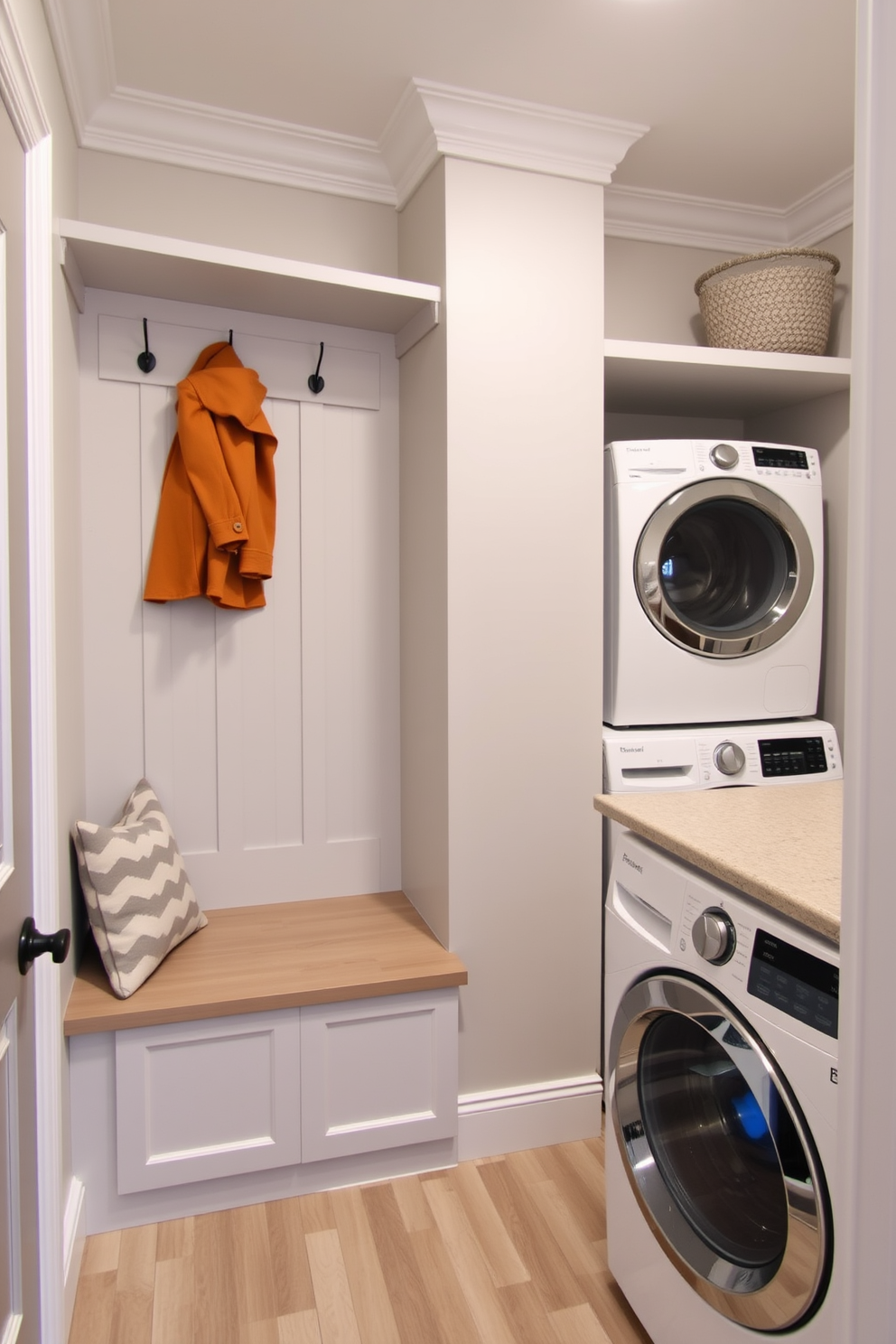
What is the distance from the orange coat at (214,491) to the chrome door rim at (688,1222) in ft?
4.55

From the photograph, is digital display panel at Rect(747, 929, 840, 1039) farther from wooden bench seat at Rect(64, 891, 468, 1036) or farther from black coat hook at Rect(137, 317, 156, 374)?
black coat hook at Rect(137, 317, 156, 374)

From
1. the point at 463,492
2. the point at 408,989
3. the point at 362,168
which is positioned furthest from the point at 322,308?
the point at 408,989

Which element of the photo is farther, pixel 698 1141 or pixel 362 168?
pixel 362 168

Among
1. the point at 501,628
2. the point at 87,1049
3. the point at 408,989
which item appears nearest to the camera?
the point at 87,1049

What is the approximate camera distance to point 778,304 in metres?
2.37

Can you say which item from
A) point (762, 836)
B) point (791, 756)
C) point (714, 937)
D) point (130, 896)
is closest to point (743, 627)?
point (791, 756)

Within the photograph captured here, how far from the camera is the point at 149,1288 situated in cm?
168

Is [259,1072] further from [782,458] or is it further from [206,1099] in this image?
[782,458]

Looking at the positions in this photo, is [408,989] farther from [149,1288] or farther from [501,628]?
[501,628]

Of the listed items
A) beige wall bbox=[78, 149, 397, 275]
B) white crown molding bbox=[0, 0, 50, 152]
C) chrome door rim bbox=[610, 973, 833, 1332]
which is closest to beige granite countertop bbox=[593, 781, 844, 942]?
chrome door rim bbox=[610, 973, 833, 1332]

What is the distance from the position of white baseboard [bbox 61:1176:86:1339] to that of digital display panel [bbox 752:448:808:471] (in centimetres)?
230

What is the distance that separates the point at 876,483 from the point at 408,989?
67.5 inches

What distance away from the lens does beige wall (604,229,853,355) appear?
2.59 metres

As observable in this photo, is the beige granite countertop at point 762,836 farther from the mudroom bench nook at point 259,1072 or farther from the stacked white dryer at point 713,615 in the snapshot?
the mudroom bench nook at point 259,1072
